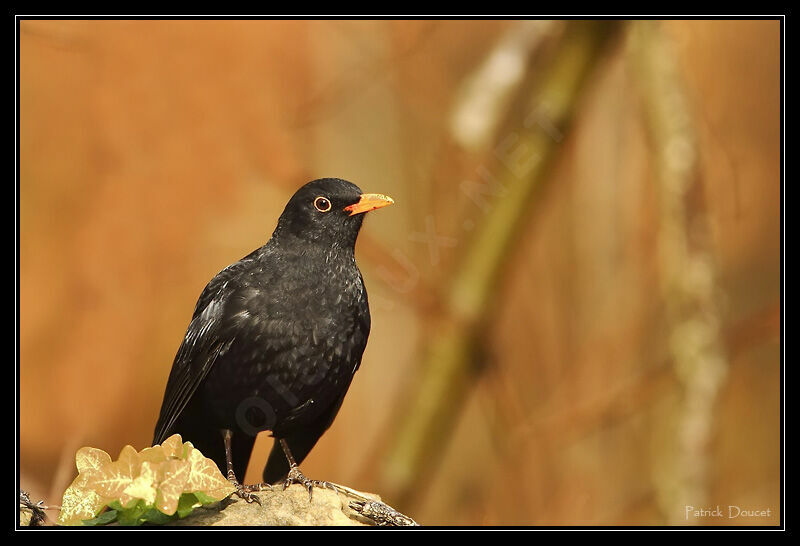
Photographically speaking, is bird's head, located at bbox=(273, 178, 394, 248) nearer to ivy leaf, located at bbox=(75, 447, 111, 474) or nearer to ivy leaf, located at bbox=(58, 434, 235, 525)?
ivy leaf, located at bbox=(58, 434, 235, 525)

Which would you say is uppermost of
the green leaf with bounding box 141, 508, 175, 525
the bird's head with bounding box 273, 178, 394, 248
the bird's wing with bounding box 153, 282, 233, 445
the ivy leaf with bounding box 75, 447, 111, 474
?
the bird's head with bounding box 273, 178, 394, 248

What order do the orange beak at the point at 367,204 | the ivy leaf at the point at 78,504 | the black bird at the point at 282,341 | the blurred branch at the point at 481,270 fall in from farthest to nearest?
the blurred branch at the point at 481,270, the orange beak at the point at 367,204, the black bird at the point at 282,341, the ivy leaf at the point at 78,504

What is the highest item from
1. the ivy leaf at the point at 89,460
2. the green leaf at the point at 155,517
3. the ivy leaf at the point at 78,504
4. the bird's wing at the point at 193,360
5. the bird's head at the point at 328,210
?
the bird's head at the point at 328,210

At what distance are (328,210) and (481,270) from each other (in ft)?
2.72

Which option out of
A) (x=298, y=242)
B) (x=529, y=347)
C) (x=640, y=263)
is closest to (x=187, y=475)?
(x=298, y=242)

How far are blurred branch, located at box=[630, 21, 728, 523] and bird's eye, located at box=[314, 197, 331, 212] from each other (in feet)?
5.21

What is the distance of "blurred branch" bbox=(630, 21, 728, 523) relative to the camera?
413 centimetres

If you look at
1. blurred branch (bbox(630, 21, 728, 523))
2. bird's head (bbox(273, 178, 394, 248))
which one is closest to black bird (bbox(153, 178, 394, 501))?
bird's head (bbox(273, 178, 394, 248))

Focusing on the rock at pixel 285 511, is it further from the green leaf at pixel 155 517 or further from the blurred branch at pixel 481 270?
the blurred branch at pixel 481 270

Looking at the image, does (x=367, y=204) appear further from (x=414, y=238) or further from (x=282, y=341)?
(x=414, y=238)

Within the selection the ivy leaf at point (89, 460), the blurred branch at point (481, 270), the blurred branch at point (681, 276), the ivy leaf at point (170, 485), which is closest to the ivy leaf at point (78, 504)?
the ivy leaf at point (89, 460)

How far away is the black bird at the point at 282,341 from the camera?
12.2 ft

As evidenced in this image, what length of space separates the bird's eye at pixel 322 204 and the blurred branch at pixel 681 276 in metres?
1.59

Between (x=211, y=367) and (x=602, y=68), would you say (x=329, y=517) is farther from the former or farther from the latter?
(x=602, y=68)
